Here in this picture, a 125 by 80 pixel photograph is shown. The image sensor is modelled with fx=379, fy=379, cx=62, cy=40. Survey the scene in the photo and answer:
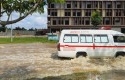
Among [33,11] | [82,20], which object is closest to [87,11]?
[82,20]

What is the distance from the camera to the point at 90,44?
28000 millimetres

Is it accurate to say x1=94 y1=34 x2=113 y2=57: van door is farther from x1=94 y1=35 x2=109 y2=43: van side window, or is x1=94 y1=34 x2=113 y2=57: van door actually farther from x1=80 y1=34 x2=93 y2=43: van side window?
x1=80 y1=34 x2=93 y2=43: van side window

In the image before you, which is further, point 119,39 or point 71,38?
point 119,39

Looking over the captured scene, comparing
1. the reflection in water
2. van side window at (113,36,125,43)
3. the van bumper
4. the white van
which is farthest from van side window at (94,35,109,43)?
the reflection in water

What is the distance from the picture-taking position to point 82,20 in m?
125

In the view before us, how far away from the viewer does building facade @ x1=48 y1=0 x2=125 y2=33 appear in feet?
409

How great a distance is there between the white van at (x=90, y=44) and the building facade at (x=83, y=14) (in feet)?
314

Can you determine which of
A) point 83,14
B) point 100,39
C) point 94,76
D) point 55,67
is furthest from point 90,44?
point 83,14

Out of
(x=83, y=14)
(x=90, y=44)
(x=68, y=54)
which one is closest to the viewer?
(x=68, y=54)

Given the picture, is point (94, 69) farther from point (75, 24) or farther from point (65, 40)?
point (75, 24)

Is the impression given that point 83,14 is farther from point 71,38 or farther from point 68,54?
point 68,54

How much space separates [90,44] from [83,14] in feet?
322

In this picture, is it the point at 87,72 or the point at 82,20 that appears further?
the point at 82,20

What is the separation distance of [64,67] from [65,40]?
3584 millimetres
